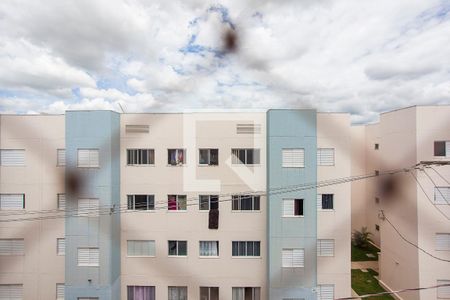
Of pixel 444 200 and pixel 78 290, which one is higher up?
pixel 444 200

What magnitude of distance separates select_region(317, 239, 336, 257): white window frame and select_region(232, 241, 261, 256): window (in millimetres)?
2229

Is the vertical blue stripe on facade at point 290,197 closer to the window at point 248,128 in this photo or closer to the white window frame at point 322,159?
the white window frame at point 322,159

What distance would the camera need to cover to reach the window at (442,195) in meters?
10.3

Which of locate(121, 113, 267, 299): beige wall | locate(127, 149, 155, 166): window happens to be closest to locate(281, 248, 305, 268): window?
locate(121, 113, 267, 299): beige wall

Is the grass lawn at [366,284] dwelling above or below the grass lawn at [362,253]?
below

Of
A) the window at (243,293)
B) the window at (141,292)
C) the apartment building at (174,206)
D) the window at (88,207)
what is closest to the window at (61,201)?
the apartment building at (174,206)

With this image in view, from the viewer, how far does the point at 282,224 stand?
33.0ft

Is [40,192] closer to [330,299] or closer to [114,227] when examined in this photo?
[114,227]

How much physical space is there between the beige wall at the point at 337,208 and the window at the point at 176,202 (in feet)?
16.9

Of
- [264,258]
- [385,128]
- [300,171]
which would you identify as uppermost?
[385,128]

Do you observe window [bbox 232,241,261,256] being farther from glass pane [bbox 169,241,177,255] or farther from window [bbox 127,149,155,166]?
window [bbox 127,149,155,166]

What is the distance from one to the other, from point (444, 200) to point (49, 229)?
1497 centimetres

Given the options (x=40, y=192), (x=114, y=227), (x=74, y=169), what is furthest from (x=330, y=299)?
(x=40, y=192)

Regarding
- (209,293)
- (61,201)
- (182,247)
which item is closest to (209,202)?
(182,247)
